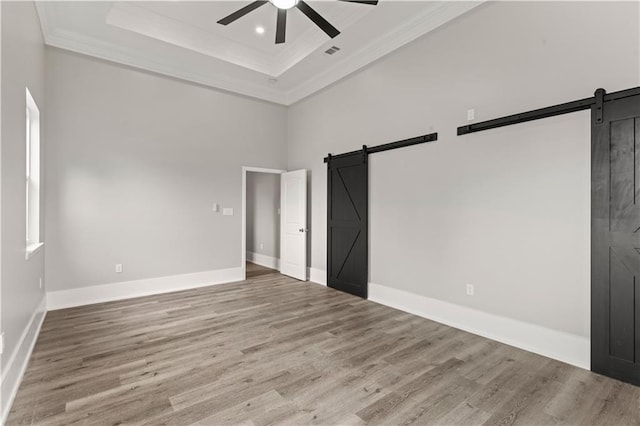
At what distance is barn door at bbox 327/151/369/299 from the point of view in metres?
4.71

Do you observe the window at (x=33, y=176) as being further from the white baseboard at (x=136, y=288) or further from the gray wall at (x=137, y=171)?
the white baseboard at (x=136, y=288)

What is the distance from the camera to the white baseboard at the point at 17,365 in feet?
6.55

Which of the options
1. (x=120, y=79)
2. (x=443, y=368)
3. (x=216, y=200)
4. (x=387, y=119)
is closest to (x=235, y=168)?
(x=216, y=200)

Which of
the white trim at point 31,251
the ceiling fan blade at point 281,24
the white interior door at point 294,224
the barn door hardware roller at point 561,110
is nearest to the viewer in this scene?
the barn door hardware roller at point 561,110

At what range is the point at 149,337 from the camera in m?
3.21

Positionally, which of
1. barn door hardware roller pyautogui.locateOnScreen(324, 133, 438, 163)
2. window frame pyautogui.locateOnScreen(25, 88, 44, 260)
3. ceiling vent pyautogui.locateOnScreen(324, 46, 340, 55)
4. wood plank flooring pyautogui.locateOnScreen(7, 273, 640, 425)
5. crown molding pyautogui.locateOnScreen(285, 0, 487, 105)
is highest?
ceiling vent pyautogui.locateOnScreen(324, 46, 340, 55)

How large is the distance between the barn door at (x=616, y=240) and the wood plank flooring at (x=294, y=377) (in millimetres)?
242

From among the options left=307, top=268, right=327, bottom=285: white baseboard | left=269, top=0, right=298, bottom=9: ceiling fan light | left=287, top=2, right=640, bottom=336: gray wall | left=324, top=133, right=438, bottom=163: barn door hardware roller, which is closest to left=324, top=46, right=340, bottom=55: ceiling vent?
left=287, top=2, right=640, bottom=336: gray wall

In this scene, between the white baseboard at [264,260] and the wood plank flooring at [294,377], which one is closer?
the wood plank flooring at [294,377]

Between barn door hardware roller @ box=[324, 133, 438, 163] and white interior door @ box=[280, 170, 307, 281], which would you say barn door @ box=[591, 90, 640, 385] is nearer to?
barn door hardware roller @ box=[324, 133, 438, 163]

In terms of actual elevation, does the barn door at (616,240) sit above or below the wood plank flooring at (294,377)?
above

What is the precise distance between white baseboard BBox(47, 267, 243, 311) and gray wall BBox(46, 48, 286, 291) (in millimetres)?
97

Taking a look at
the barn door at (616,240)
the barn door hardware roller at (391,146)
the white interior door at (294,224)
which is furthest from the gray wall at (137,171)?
the barn door at (616,240)

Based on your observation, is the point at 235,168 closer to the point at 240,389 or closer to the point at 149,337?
the point at 149,337
